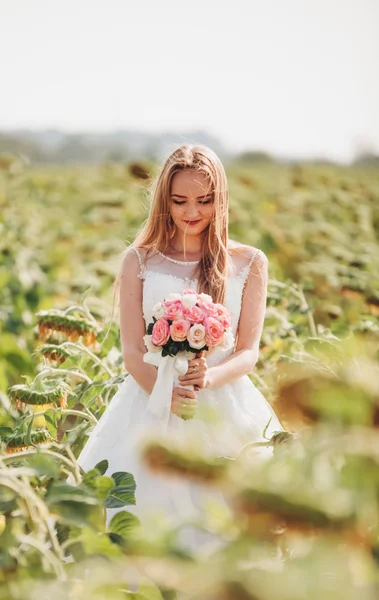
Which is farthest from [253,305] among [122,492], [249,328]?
[122,492]

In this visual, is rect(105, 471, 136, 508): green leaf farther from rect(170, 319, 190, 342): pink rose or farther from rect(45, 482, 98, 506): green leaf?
rect(170, 319, 190, 342): pink rose

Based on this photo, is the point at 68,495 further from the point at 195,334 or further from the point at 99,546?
the point at 195,334

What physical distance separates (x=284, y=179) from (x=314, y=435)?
10813mm

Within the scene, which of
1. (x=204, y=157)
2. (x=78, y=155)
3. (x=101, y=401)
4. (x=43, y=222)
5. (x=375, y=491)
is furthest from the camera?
(x=78, y=155)

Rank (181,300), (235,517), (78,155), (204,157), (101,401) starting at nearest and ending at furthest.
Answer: (235,517) < (181,300) < (204,157) < (101,401) < (78,155)

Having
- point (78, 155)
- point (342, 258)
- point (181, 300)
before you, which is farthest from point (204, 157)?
point (78, 155)

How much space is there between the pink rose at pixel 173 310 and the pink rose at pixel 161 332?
2cm

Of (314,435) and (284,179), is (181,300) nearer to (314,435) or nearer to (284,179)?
(314,435)

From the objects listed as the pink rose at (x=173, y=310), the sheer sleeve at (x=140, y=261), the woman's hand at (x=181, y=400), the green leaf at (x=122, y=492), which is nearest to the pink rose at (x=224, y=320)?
the pink rose at (x=173, y=310)

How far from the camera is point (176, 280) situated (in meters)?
2.88

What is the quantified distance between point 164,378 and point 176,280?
452 millimetres

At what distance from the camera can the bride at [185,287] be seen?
8.92 ft

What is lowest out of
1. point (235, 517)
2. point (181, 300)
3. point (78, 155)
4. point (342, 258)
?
point (78, 155)

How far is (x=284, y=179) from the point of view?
1161 centimetres
